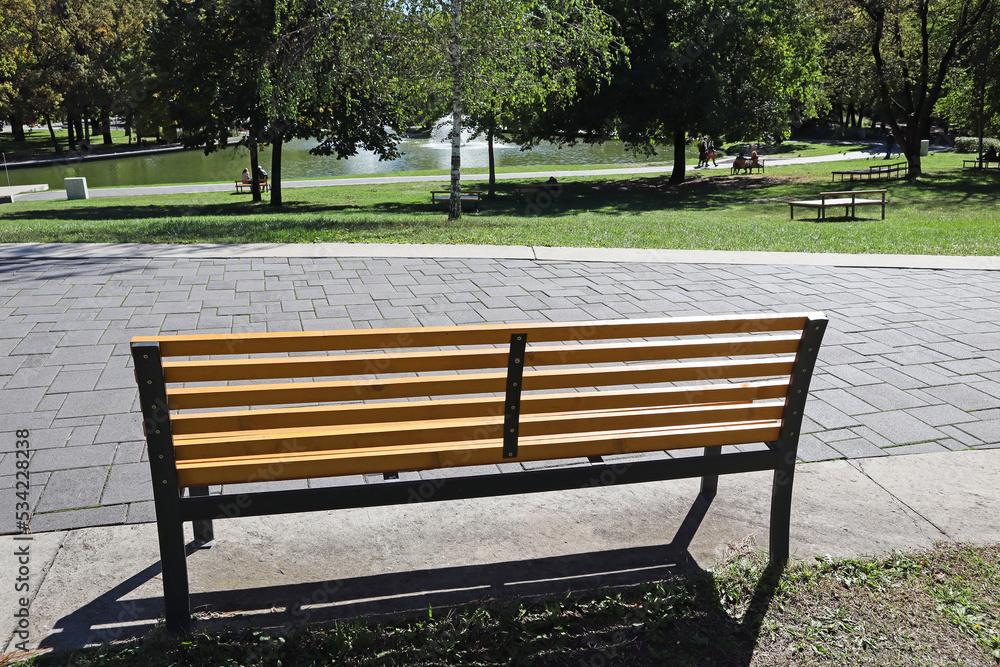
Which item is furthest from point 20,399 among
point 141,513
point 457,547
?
point 457,547

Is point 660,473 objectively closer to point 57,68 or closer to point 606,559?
point 606,559

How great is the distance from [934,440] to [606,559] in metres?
2.46

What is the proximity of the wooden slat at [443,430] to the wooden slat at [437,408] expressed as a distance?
0.04 metres

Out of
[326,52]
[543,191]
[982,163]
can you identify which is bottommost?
[543,191]

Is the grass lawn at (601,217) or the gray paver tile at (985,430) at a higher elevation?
the grass lawn at (601,217)

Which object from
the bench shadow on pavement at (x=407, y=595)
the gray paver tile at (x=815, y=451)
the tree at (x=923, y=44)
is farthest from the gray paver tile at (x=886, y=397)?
the tree at (x=923, y=44)

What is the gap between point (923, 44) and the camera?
26781 mm

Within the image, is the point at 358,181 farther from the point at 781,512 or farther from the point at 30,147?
the point at 30,147

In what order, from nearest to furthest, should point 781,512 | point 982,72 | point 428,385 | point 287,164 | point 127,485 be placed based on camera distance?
1. point 428,385
2. point 781,512
3. point 127,485
4. point 982,72
5. point 287,164

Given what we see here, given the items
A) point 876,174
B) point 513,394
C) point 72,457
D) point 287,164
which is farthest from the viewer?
point 287,164

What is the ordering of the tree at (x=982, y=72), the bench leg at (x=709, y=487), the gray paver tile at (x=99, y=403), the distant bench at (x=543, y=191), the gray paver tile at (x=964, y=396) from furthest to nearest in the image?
the tree at (x=982, y=72) < the distant bench at (x=543, y=191) < the gray paver tile at (x=964, y=396) < the gray paver tile at (x=99, y=403) < the bench leg at (x=709, y=487)

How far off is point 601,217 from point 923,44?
16.6 m

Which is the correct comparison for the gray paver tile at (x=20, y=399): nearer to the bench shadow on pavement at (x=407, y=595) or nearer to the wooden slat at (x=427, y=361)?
the bench shadow on pavement at (x=407, y=595)

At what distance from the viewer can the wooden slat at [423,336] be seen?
8.86ft
